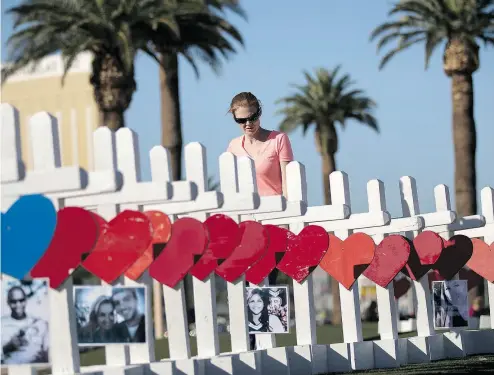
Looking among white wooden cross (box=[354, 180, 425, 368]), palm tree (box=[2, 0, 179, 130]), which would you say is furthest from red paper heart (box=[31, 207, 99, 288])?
palm tree (box=[2, 0, 179, 130])

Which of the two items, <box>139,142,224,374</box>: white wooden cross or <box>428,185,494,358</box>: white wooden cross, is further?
<box>428,185,494,358</box>: white wooden cross

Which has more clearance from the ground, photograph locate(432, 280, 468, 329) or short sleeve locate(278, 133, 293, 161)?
short sleeve locate(278, 133, 293, 161)

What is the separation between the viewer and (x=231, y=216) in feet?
29.0

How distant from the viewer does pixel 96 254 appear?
273 inches

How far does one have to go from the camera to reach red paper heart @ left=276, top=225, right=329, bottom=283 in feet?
29.0

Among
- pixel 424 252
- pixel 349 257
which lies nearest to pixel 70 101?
pixel 424 252

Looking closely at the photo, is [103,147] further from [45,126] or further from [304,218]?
[304,218]

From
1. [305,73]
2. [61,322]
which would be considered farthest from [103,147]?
[305,73]

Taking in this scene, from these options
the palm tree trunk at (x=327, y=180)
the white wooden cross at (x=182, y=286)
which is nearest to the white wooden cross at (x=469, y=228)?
the white wooden cross at (x=182, y=286)

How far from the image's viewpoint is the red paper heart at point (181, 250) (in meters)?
7.45

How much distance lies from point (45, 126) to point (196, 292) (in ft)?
6.48

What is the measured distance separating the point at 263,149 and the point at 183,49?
20.7 meters

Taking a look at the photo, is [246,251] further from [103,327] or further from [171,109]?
[171,109]

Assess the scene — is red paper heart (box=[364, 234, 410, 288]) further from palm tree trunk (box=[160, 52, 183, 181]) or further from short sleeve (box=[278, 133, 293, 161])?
palm tree trunk (box=[160, 52, 183, 181])
